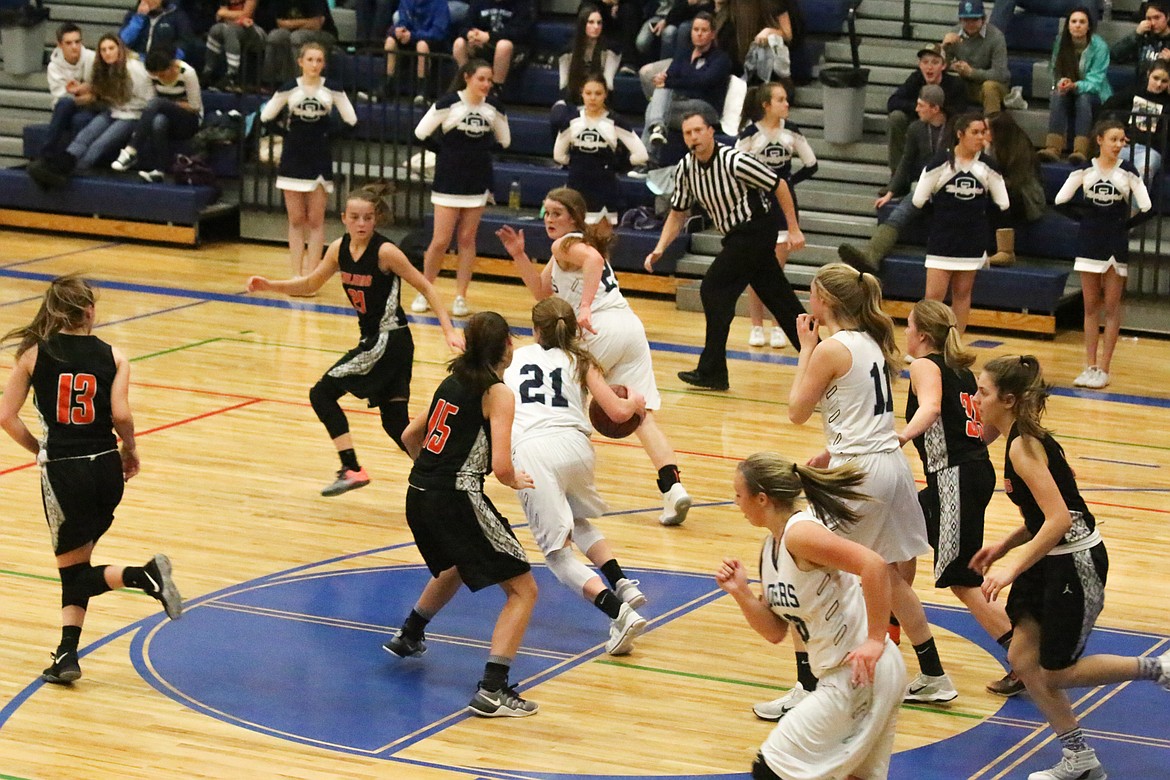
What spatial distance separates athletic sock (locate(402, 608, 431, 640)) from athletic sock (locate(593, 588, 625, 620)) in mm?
641

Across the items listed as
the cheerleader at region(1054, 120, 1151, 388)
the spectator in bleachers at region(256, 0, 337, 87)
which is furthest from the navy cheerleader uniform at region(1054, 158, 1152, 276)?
the spectator in bleachers at region(256, 0, 337, 87)

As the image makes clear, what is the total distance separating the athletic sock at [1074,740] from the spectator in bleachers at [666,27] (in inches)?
415

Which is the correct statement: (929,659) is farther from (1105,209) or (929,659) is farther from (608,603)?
(1105,209)

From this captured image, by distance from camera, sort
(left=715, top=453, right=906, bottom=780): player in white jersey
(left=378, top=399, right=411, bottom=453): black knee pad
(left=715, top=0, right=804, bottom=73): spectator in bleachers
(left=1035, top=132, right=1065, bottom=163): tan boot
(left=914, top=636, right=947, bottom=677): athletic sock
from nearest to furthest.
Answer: (left=715, top=453, right=906, bottom=780): player in white jersey → (left=914, top=636, right=947, bottom=677): athletic sock → (left=378, top=399, right=411, bottom=453): black knee pad → (left=1035, top=132, right=1065, bottom=163): tan boot → (left=715, top=0, right=804, bottom=73): spectator in bleachers

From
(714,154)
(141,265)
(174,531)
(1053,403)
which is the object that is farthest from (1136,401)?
(141,265)

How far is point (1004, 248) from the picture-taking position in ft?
45.9

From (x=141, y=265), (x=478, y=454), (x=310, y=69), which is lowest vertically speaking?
(x=141, y=265)

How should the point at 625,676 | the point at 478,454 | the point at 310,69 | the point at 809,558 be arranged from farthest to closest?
1. the point at 310,69
2. the point at 625,676
3. the point at 478,454
4. the point at 809,558

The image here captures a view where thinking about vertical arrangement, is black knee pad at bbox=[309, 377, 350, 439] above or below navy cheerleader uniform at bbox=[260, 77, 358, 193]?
below

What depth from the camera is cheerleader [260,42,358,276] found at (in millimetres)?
14203

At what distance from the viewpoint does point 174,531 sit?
26.6 feet

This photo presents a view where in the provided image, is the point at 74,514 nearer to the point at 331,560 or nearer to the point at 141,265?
the point at 331,560

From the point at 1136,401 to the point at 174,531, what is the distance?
6.74 metres

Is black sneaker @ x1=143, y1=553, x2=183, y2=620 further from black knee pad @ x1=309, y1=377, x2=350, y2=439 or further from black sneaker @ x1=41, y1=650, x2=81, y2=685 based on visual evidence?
black knee pad @ x1=309, y1=377, x2=350, y2=439
